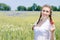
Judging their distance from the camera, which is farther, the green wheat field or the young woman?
the green wheat field

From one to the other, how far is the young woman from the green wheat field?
0.87 metres

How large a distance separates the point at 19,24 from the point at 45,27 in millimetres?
1069

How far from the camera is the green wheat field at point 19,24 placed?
290cm

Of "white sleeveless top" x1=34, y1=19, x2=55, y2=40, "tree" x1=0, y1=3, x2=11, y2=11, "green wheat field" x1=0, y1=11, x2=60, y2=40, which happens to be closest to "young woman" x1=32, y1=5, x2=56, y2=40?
"white sleeveless top" x1=34, y1=19, x2=55, y2=40

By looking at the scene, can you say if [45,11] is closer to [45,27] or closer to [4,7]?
[45,27]

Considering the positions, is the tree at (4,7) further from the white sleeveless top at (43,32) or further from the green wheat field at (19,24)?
the white sleeveless top at (43,32)

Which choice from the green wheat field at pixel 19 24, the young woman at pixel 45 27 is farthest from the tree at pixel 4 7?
the young woman at pixel 45 27

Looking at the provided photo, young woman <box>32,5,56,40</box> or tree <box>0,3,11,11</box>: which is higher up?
tree <box>0,3,11,11</box>

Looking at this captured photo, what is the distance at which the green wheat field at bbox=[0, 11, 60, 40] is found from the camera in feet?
9.52

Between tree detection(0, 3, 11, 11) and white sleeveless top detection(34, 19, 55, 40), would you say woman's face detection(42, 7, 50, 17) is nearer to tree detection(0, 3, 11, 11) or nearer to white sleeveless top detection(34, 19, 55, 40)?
white sleeveless top detection(34, 19, 55, 40)

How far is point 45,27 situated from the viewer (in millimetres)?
1981

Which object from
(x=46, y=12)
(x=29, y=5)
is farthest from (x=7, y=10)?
(x=46, y=12)

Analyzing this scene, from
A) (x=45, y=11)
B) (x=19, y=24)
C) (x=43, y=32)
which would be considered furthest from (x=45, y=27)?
(x=19, y=24)

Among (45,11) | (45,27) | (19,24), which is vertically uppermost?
(45,11)
